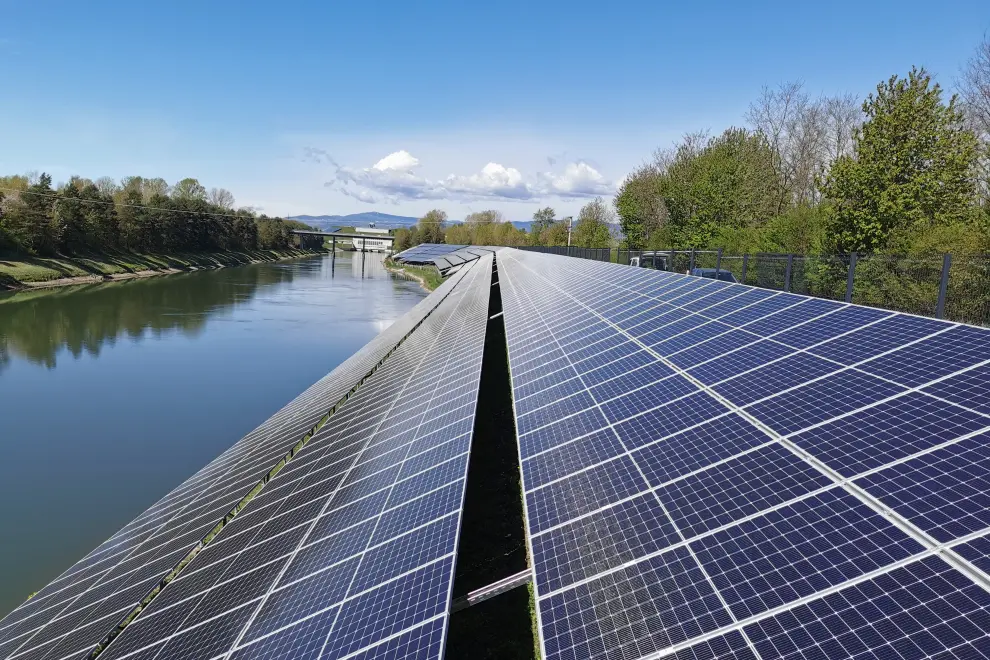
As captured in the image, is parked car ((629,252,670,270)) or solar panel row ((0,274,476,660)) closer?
solar panel row ((0,274,476,660))

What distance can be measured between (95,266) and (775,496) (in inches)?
3659

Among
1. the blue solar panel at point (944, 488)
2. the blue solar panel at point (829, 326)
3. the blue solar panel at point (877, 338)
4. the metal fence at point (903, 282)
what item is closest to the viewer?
the blue solar panel at point (944, 488)

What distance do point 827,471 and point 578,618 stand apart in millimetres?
2954

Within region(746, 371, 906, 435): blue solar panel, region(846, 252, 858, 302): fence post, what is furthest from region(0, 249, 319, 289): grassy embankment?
region(746, 371, 906, 435): blue solar panel

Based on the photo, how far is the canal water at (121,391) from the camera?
57.7ft

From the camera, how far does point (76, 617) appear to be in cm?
1023

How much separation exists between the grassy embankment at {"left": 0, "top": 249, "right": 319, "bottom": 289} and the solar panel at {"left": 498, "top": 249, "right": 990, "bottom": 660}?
76130 mm

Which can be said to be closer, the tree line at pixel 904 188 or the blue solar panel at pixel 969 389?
the blue solar panel at pixel 969 389

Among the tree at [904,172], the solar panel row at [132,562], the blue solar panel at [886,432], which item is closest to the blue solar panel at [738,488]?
the blue solar panel at [886,432]

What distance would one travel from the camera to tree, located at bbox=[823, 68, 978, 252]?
93.6ft

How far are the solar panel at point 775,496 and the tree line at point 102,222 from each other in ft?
274

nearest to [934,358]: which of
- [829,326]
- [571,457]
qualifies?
[829,326]

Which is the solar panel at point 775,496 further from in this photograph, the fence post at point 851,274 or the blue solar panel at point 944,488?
the fence post at point 851,274

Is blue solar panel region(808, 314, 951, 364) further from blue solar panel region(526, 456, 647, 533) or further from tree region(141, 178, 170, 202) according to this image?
tree region(141, 178, 170, 202)
